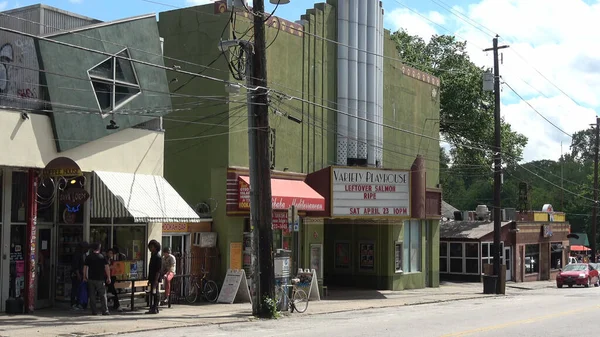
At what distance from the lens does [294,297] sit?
21.9m

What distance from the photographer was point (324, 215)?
28.0 m

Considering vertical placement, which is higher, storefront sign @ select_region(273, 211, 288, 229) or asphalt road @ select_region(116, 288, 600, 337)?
storefront sign @ select_region(273, 211, 288, 229)

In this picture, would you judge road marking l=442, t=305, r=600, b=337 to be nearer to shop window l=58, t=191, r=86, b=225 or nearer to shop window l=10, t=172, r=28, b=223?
shop window l=58, t=191, r=86, b=225

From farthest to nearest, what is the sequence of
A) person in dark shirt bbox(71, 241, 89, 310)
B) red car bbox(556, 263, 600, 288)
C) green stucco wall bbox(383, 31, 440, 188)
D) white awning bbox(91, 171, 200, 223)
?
red car bbox(556, 263, 600, 288), green stucco wall bbox(383, 31, 440, 188), white awning bbox(91, 171, 200, 223), person in dark shirt bbox(71, 241, 89, 310)

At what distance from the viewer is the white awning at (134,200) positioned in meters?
20.5

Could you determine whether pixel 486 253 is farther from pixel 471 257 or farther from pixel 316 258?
pixel 316 258

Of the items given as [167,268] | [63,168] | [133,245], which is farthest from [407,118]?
[63,168]

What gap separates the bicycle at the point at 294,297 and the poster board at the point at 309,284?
168 centimetres

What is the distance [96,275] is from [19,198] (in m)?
2.84

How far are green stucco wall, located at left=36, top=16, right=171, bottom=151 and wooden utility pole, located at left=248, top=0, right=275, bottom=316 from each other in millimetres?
3487

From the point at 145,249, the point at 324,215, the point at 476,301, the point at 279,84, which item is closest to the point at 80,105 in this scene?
the point at 145,249

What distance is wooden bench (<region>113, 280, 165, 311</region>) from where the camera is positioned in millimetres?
21094

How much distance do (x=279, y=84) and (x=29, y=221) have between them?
10.5 meters

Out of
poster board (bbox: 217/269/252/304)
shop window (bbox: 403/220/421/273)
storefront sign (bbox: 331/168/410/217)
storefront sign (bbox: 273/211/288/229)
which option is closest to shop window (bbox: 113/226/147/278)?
poster board (bbox: 217/269/252/304)
